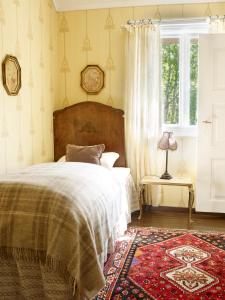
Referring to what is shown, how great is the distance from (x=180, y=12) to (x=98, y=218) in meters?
2.96

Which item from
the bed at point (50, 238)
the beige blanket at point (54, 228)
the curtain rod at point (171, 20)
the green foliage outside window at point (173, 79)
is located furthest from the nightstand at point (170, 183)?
the curtain rod at point (171, 20)

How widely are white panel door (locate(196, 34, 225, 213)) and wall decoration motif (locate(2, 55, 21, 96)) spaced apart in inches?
80.0

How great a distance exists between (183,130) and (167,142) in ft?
1.47

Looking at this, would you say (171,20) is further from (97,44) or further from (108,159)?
(108,159)

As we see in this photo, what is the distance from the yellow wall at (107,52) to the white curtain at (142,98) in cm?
20

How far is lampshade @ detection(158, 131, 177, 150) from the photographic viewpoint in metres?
3.94

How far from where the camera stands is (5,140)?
3365 millimetres

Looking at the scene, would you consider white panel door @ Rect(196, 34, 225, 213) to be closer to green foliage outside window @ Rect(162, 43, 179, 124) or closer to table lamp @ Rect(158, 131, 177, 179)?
table lamp @ Rect(158, 131, 177, 179)

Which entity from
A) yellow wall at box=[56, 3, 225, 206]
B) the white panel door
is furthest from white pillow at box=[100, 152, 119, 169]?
the white panel door

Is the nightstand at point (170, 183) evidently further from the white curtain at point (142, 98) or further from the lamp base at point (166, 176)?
the white curtain at point (142, 98)

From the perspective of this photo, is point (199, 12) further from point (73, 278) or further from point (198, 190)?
point (73, 278)

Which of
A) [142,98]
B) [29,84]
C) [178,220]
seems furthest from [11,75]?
[178,220]

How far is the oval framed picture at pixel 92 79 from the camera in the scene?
4461mm

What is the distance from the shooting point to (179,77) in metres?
4.27
